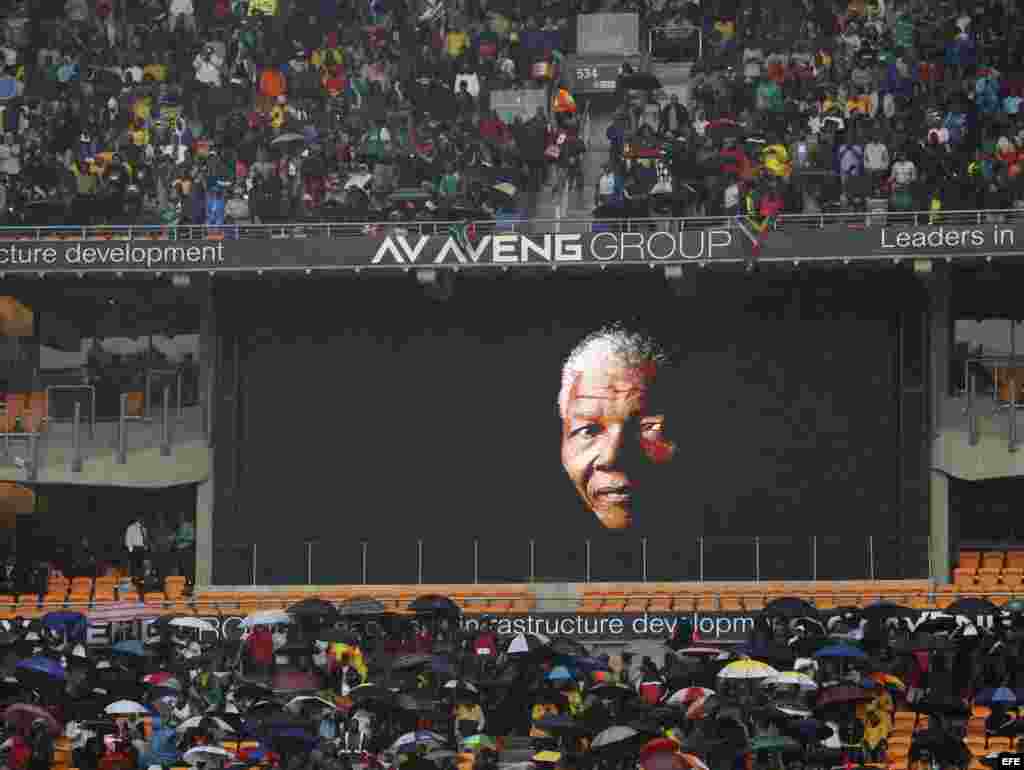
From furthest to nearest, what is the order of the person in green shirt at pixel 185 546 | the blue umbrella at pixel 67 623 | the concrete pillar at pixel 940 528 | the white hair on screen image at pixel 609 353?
the person in green shirt at pixel 185 546
the white hair on screen image at pixel 609 353
the concrete pillar at pixel 940 528
the blue umbrella at pixel 67 623

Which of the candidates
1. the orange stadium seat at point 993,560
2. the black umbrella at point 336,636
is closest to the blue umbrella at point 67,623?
the black umbrella at point 336,636

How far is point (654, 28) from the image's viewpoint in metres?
45.0

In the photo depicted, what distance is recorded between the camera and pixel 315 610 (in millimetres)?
35094

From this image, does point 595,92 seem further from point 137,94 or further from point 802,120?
point 137,94

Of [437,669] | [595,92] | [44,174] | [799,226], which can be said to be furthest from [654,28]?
[437,669]

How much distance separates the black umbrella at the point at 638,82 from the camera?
43062mm

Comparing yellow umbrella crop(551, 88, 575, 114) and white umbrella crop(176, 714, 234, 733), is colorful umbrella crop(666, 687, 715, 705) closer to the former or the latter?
white umbrella crop(176, 714, 234, 733)

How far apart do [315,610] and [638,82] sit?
12237 mm

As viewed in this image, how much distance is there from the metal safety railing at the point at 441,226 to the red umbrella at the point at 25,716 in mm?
12007

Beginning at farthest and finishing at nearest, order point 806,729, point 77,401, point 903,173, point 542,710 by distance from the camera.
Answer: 1. point 77,401
2. point 903,173
3. point 542,710
4. point 806,729

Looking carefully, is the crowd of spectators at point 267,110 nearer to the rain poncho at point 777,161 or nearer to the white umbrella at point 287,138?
the white umbrella at point 287,138

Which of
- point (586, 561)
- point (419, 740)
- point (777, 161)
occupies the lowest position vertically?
point (419, 740)

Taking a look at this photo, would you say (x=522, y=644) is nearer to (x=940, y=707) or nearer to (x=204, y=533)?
(x=940, y=707)

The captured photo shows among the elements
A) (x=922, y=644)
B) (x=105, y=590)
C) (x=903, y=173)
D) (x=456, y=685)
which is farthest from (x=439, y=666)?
(x=903, y=173)
